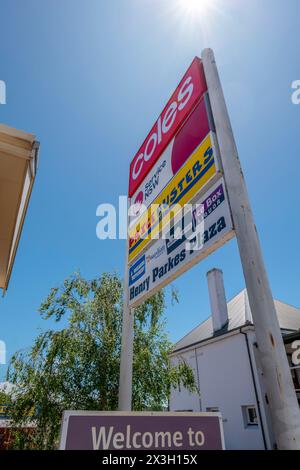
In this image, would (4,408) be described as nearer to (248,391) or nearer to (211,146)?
(211,146)

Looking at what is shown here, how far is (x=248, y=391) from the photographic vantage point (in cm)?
1283

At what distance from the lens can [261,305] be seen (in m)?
1.78

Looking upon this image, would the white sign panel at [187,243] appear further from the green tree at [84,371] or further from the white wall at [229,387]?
the white wall at [229,387]

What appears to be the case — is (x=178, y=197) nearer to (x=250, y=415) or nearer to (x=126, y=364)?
(x=126, y=364)

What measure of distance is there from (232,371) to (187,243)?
44.0ft

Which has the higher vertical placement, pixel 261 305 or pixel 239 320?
pixel 239 320

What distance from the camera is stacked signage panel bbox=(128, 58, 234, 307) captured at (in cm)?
243

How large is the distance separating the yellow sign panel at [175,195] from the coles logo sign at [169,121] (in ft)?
2.19

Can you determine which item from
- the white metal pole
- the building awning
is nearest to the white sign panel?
the white metal pole

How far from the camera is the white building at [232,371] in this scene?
40.6 feet

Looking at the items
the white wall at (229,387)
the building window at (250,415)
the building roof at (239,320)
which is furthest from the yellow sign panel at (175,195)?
the building window at (250,415)

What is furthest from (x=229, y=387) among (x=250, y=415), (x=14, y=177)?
(x=14, y=177)

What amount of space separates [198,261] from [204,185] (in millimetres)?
670
